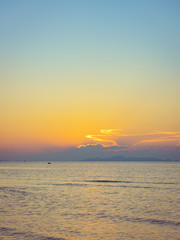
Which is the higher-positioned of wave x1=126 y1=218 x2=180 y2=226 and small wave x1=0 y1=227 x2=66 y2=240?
small wave x1=0 y1=227 x2=66 y2=240

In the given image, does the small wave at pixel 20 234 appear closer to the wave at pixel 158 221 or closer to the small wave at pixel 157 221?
the small wave at pixel 157 221

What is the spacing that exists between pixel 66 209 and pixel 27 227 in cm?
1004

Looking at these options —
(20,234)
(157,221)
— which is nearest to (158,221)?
(157,221)

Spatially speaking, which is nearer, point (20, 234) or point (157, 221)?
point (20, 234)

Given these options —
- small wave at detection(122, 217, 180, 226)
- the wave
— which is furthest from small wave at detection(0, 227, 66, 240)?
the wave

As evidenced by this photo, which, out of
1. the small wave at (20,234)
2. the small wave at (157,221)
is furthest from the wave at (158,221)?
the small wave at (20,234)

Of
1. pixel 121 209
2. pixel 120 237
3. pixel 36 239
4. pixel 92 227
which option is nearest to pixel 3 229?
pixel 36 239

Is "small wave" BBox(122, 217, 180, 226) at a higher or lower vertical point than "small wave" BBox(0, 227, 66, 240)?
lower

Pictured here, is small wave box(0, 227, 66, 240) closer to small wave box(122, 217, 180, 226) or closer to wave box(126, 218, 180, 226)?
small wave box(122, 217, 180, 226)

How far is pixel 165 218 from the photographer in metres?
30.7

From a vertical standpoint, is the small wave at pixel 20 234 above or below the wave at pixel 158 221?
above

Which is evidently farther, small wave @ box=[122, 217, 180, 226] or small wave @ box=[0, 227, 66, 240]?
small wave @ box=[122, 217, 180, 226]

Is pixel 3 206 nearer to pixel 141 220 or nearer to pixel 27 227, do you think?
pixel 27 227

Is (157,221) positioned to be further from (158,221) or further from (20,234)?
(20,234)
